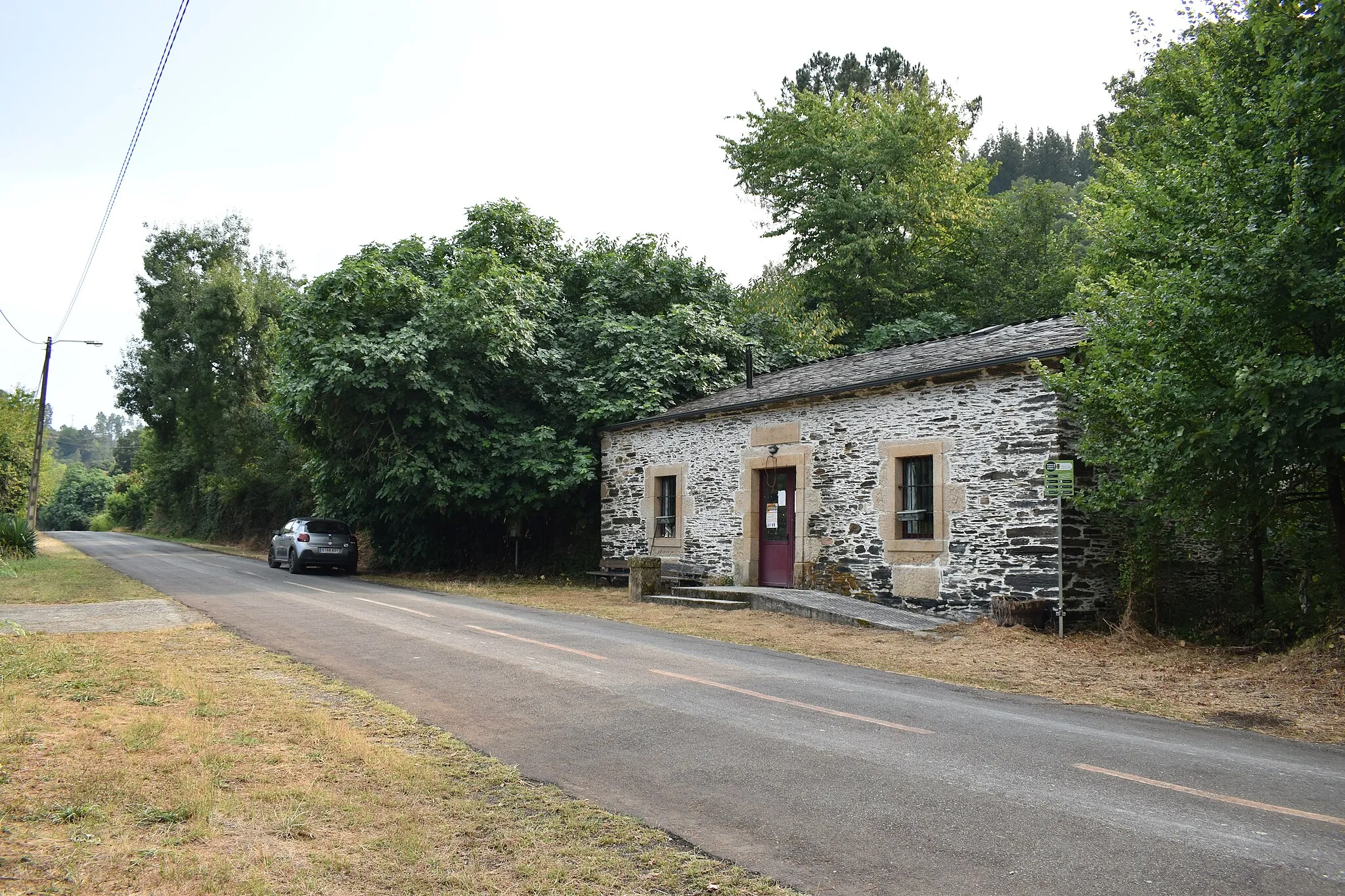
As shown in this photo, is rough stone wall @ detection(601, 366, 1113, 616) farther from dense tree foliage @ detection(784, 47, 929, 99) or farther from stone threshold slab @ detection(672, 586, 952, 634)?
dense tree foliage @ detection(784, 47, 929, 99)

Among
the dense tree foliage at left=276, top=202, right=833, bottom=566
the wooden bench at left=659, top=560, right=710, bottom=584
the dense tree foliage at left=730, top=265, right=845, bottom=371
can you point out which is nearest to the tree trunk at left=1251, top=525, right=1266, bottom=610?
the wooden bench at left=659, top=560, right=710, bottom=584

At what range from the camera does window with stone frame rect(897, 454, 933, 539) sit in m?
14.4

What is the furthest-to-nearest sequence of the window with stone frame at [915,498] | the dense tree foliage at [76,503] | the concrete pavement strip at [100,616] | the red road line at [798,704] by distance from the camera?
the dense tree foliage at [76,503] < the window with stone frame at [915,498] < the concrete pavement strip at [100,616] < the red road line at [798,704]

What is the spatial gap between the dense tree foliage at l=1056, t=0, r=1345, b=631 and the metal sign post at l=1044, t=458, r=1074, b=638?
1.83 feet

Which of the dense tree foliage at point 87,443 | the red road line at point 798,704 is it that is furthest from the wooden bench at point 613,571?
the dense tree foliage at point 87,443

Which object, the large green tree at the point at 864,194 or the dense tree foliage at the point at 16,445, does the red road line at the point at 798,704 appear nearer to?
the large green tree at the point at 864,194

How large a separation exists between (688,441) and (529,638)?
8686 millimetres

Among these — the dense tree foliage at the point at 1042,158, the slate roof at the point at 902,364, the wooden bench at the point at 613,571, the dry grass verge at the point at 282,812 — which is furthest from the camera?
the dense tree foliage at the point at 1042,158

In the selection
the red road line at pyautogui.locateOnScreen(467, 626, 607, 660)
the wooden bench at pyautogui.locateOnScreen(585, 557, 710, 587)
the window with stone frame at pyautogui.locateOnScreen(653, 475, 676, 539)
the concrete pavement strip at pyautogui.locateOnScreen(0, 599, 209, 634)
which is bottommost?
the red road line at pyautogui.locateOnScreen(467, 626, 607, 660)

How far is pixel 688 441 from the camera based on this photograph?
19125 millimetres

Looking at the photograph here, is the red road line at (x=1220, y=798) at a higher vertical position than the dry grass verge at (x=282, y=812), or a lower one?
lower

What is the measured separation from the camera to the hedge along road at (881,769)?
13.0 ft

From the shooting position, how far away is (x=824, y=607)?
13.6m

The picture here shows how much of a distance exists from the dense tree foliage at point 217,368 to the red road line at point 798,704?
28.2 meters
